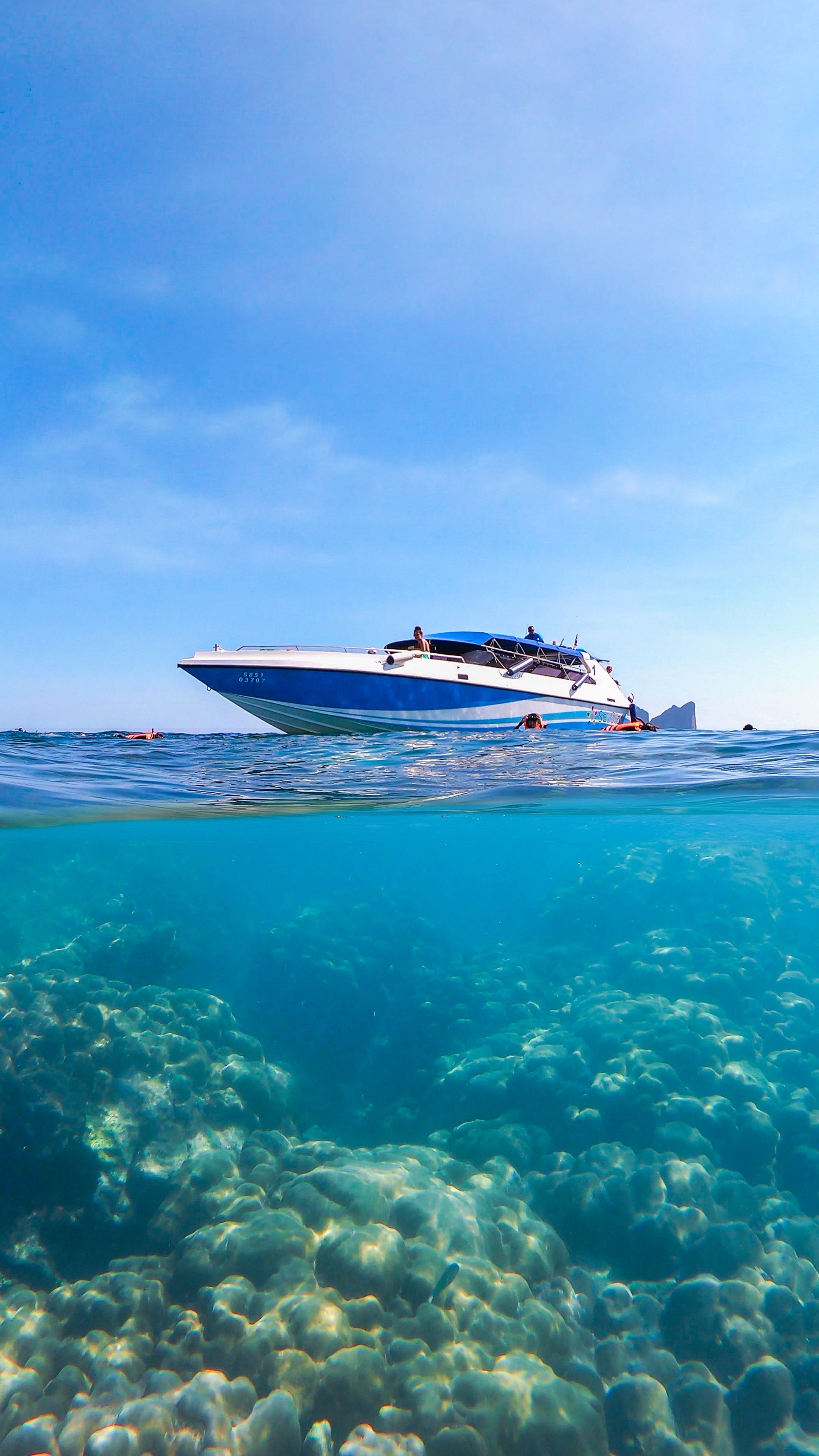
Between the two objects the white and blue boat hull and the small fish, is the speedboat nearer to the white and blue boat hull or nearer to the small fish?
the white and blue boat hull

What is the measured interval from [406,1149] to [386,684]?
48.3 feet

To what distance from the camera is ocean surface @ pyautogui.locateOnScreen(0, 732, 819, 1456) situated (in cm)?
423

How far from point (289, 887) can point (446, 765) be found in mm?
14213

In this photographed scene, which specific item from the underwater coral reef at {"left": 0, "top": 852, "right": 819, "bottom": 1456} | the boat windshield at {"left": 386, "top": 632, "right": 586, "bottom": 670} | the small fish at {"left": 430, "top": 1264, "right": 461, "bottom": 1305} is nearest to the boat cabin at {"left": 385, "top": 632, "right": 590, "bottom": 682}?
the boat windshield at {"left": 386, "top": 632, "right": 586, "bottom": 670}

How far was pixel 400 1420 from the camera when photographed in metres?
4.00

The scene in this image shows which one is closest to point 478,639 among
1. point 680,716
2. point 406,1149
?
point 406,1149

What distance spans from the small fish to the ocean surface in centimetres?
7

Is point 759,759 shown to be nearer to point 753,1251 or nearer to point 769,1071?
point 769,1071

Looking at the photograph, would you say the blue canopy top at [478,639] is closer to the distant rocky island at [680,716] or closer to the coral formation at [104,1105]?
the coral formation at [104,1105]

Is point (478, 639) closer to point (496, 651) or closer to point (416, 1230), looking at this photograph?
point (496, 651)

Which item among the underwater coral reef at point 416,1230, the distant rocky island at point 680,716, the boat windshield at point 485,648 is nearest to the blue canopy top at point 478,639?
the boat windshield at point 485,648

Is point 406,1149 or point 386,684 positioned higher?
point 386,684

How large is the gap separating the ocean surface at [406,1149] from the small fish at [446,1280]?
7cm

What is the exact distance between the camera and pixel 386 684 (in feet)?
66.8
